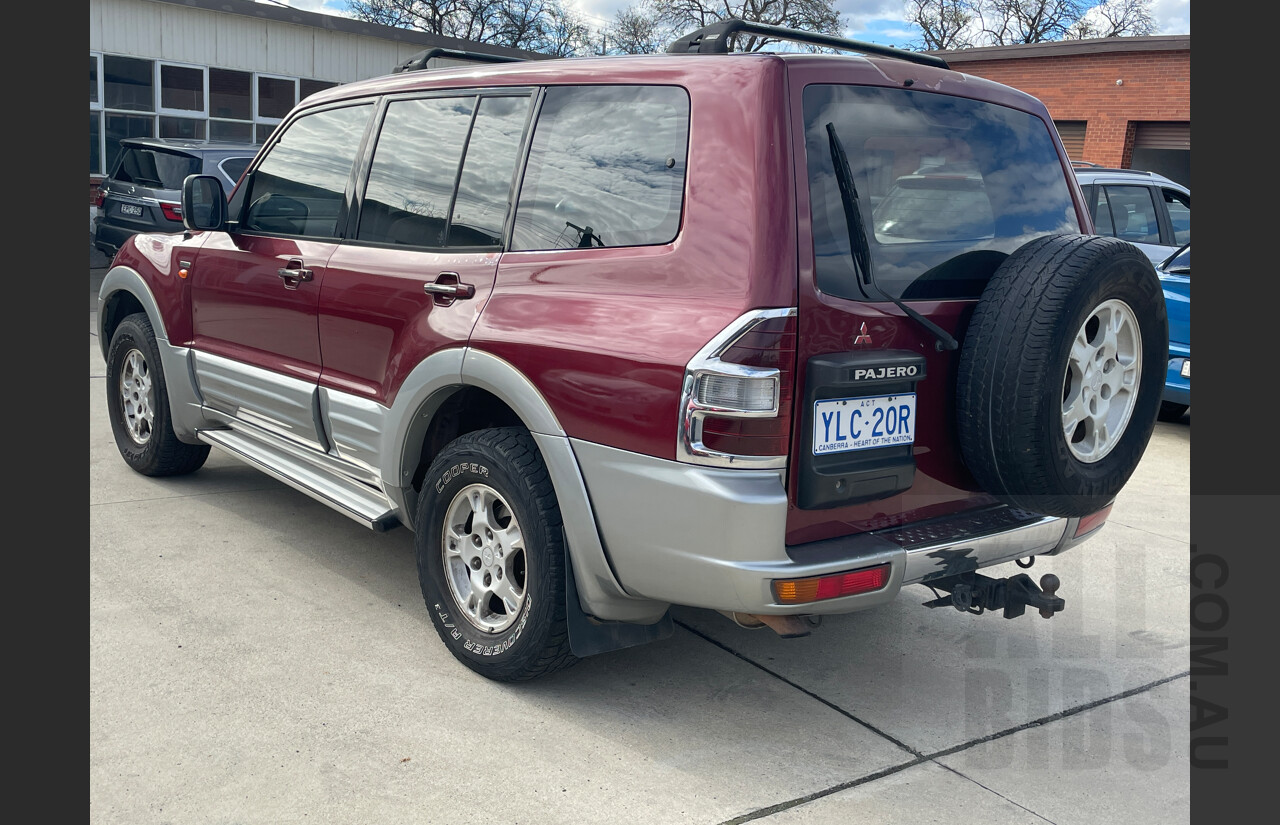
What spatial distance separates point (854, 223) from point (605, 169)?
76 centimetres

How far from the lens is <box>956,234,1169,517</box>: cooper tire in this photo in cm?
298

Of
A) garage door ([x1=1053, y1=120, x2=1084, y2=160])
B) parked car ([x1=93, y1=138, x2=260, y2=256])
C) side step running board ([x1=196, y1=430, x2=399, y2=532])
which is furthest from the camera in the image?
garage door ([x1=1053, y1=120, x2=1084, y2=160])

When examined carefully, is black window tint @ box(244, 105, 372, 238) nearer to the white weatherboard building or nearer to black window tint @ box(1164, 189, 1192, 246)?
black window tint @ box(1164, 189, 1192, 246)

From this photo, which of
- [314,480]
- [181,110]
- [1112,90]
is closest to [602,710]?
[314,480]

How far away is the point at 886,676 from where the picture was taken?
3.80 meters

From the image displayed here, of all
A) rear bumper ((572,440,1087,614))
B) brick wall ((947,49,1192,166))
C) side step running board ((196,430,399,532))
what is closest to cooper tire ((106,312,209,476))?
side step running board ((196,430,399,532))

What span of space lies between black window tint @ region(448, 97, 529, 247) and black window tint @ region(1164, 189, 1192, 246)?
725 cm

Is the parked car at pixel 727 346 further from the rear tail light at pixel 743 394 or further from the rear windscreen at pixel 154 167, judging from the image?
the rear windscreen at pixel 154 167

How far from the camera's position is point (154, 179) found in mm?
11445

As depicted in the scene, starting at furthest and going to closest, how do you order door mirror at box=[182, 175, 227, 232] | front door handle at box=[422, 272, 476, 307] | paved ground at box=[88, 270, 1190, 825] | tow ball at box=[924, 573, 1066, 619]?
1. door mirror at box=[182, 175, 227, 232]
2. front door handle at box=[422, 272, 476, 307]
3. tow ball at box=[924, 573, 1066, 619]
4. paved ground at box=[88, 270, 1190, 825]

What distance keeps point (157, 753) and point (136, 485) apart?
2.81m

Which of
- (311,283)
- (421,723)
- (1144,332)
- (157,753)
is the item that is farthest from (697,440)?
(311,283)

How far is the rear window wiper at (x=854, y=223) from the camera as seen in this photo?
119 inches

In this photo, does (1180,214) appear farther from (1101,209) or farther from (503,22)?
(503,22)
